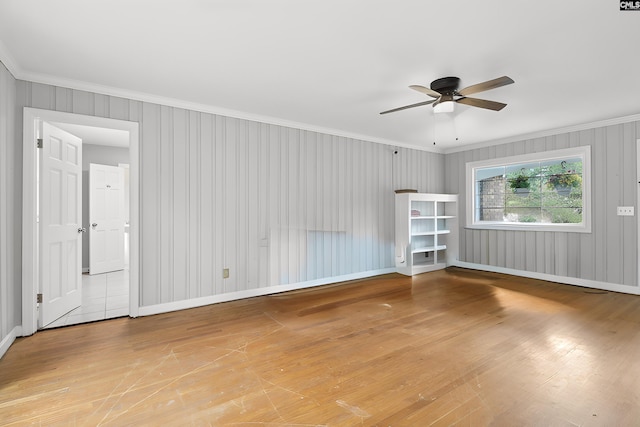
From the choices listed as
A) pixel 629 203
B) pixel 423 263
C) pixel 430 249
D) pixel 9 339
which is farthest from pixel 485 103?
pixel 9 339

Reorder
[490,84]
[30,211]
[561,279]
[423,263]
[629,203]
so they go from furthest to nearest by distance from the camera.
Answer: [423,263], [561,279], [629,203], [30,211], [490,84]

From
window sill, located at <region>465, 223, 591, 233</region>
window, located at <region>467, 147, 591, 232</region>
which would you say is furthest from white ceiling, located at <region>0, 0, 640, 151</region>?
window sill, located at <region>465, 223, 591, 233</region>

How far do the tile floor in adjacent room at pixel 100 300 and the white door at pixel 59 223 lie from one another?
11 centimetres

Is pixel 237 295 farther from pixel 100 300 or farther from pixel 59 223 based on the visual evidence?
pixel 59 223

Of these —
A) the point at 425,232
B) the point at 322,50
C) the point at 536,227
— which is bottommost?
the point at 425,232

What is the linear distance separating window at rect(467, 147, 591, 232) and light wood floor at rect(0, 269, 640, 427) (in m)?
1.63

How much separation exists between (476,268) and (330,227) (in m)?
3.21

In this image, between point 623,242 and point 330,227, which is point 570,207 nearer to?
point 623,242

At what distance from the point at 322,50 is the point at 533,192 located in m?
4.71

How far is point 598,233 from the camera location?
14.7ft

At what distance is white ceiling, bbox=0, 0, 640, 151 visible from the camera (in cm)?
200

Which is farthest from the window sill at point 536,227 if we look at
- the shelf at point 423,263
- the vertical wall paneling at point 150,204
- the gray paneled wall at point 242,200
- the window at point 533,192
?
the vertical wall paneling at point 150,204

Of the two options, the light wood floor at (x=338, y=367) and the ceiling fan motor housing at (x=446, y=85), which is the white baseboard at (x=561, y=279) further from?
the ceiling fan motor housing at (x=446, y=85)

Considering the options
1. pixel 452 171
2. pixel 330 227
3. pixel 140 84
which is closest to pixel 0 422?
pixel 140 84
